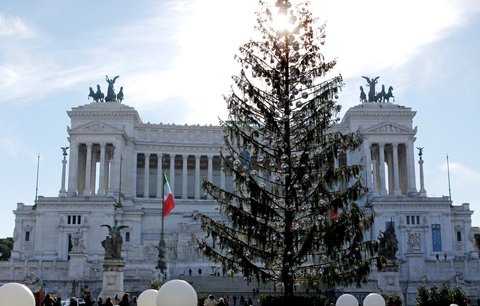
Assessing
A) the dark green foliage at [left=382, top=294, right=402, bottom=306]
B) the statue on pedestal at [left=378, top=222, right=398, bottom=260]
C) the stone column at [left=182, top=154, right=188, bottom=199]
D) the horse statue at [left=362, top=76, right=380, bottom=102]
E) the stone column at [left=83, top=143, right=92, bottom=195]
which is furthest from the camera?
the stone column at [left=182, top=154, right=188, bottom=199]

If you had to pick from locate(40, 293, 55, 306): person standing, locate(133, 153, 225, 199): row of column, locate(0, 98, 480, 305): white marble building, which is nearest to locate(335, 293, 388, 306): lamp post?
locate(40, 293, 55, 306): person standing

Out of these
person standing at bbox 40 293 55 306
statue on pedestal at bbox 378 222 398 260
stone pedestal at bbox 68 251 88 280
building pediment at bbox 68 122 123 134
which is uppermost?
building pediment at bbox 68 122 123 134

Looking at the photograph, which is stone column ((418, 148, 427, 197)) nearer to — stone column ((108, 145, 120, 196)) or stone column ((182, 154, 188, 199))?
stone column ((182, 154, 188, 199))

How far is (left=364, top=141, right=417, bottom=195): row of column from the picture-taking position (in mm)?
93125

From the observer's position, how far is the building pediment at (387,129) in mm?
93562

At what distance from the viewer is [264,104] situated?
26.5 meters

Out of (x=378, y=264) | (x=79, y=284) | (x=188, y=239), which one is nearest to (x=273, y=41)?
(x=378, y=264)

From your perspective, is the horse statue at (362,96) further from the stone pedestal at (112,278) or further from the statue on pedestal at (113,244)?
the stone pedestal at (112,278)

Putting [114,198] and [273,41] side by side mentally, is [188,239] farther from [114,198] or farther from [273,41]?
[273,41]

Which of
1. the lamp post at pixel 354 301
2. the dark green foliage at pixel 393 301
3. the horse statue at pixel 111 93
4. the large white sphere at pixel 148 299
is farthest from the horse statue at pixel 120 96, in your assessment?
the large white sphere at pixel 148 299

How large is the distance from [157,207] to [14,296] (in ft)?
256

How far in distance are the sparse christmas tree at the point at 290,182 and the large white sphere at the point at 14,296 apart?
10041 mm

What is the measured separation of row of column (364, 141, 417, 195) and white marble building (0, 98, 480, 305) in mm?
155

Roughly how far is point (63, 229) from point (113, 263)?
123ft
